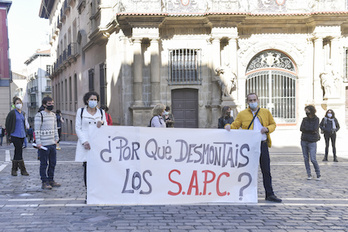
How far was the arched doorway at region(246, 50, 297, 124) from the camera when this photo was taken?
2342 cm

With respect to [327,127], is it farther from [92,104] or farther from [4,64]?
[4,64]

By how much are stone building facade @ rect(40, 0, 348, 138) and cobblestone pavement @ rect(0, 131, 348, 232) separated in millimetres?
12798

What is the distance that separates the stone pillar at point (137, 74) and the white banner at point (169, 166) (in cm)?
1508

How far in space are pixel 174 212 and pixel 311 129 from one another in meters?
4.68

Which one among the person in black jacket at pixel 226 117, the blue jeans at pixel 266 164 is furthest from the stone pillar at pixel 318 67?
the blue jeans at pixel 266 164

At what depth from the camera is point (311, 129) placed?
10.4 metres

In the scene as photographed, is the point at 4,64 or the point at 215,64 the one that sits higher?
the point at 4,64

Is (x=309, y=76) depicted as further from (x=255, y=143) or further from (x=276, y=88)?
(x=255, y=143)

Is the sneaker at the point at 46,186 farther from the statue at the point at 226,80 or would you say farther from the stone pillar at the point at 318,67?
the stone pillar at the point at 318,67

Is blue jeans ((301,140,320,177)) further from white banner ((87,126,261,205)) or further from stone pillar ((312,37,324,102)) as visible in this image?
stone pillar ((312,37,324,102))

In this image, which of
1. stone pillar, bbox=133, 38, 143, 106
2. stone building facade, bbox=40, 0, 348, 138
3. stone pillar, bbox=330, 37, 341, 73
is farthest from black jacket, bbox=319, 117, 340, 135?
stone pillar, bbox=133, 38, 143, 106

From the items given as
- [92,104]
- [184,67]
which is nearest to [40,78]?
[184,67]

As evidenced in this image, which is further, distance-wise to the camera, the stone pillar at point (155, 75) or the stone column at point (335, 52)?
the stone column at point (335, 52)

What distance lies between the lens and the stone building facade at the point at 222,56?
22.0m
